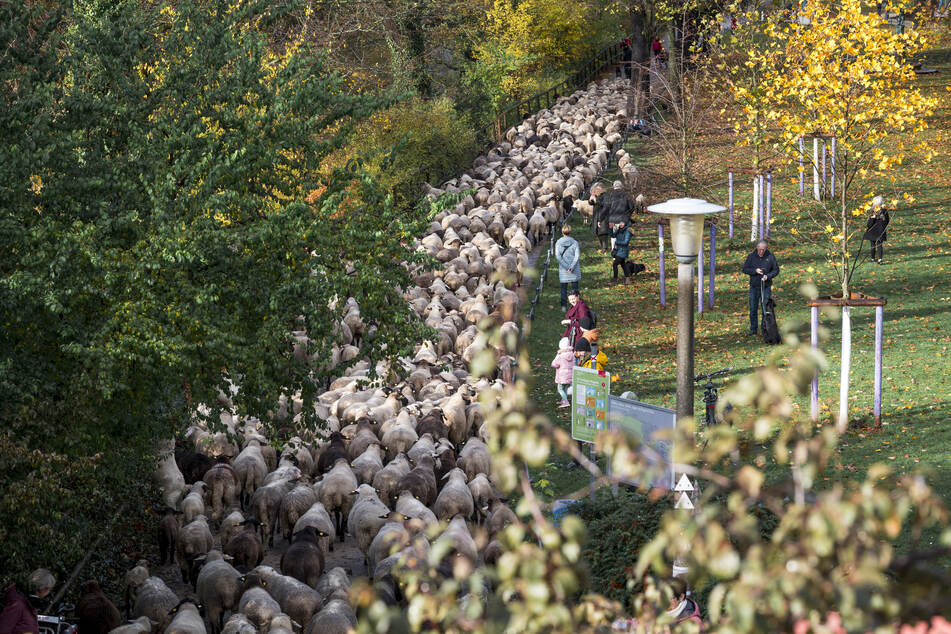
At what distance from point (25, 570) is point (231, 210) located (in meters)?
4.57

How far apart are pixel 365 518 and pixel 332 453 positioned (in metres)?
2.26

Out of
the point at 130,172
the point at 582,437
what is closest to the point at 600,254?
the point at 582,437

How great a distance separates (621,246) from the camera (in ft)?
78.0

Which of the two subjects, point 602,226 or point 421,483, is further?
point 602,226

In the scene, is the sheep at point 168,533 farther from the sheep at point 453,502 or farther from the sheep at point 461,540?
the sheep at point 461,540

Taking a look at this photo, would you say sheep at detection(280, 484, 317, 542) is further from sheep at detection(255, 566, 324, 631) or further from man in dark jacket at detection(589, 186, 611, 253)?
man in dark jacket at detection(589, 186, 611, 253)

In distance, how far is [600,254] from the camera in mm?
26859

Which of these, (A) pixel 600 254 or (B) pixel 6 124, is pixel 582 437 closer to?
(B) pixel 6 124

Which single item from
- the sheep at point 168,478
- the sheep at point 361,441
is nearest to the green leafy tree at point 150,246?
the sheep at point 168,478

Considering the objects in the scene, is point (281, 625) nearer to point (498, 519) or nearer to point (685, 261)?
point (498, 519)

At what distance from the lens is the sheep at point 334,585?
1107 centimetres

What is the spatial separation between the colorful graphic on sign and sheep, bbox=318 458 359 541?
10.1 feet

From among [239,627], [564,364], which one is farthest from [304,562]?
[564,364]

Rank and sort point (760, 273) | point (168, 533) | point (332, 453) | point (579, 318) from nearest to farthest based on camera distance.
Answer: point (168, 533), point (332, 453), point (579, 318), point (760, 273)
